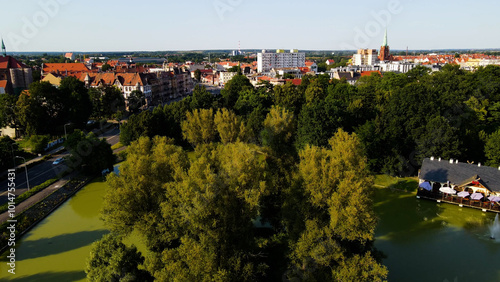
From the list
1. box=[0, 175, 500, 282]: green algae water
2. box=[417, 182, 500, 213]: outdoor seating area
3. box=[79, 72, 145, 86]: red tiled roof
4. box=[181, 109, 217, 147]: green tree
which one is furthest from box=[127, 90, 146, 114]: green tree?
box=[417, 182, 500, 213]: outdoor seating area

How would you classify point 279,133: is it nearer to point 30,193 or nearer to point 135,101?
point 30,193

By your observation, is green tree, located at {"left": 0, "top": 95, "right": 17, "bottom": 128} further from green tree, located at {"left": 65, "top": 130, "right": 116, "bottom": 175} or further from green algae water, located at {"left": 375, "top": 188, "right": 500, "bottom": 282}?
green algae water, located at {"left": 375, "top": 188, "right": 500, "bottom": 282}

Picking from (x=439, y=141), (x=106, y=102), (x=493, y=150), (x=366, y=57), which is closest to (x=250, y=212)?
(x=439, y=141)

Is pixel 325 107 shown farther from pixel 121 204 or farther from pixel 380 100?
pixel 121 204

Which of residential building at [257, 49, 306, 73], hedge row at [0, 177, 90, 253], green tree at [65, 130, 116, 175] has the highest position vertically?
residential building at [257, 49, 306, 73]

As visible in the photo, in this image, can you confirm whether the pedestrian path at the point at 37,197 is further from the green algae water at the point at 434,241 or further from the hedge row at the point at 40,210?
the green algae water at the point at 434,241

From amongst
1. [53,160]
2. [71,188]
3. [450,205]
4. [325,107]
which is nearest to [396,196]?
[450,205]

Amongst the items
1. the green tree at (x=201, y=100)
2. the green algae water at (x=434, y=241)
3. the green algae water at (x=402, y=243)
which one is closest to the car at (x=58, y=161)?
the green algae water at (x=402, y=243)

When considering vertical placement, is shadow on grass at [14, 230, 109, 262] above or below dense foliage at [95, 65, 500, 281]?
below
